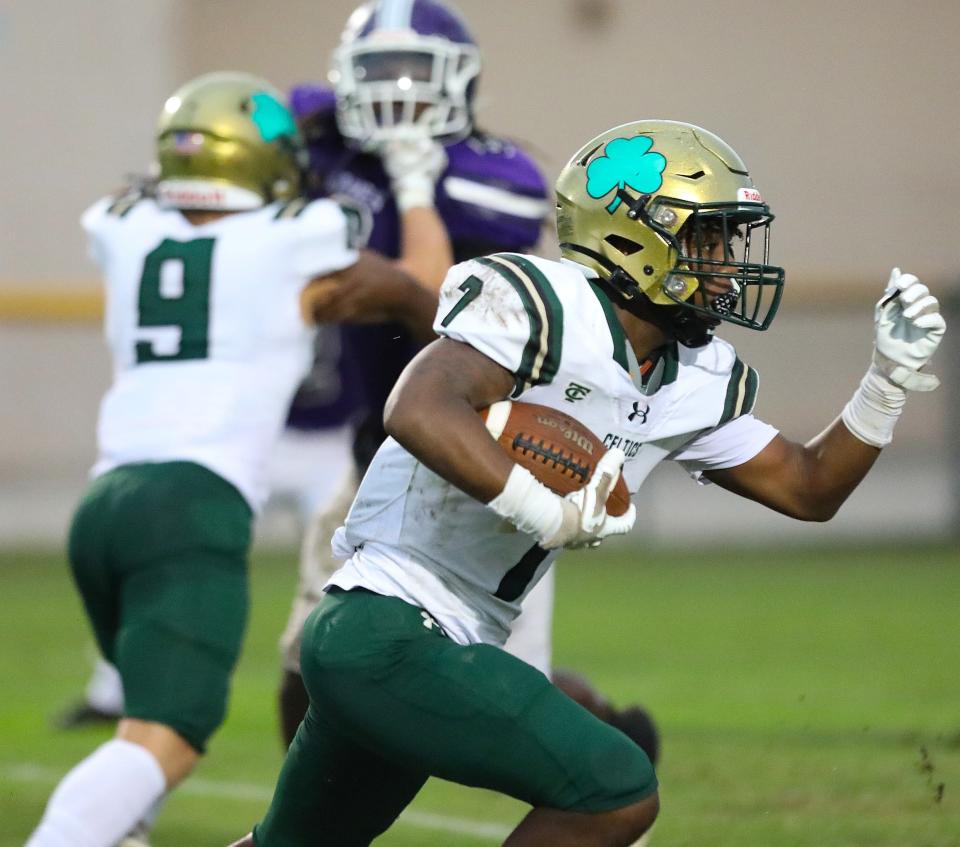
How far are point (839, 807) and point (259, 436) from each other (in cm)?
183

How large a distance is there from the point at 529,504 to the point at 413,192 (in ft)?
6.69

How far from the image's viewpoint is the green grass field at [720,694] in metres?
4.72

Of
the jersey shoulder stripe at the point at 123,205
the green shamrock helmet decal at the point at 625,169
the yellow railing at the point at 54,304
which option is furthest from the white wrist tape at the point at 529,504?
the yellow railing at the point at 54,304

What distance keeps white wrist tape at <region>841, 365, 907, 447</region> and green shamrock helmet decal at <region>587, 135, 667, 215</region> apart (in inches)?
23.4

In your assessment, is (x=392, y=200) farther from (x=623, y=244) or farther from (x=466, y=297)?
(x=466, y=297)

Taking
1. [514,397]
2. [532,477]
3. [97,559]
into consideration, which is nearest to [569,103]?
[97,559]

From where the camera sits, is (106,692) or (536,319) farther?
(106,692)

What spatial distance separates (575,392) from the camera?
3107 mm

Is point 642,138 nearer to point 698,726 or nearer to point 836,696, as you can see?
point 698,726

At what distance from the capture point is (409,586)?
10.1 feet

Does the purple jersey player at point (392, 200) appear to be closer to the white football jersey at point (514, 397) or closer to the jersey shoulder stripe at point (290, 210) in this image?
the jersey shoulder stripe at point (290, 210)

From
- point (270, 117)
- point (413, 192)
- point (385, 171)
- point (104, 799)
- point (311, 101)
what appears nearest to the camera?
point (104, 799)

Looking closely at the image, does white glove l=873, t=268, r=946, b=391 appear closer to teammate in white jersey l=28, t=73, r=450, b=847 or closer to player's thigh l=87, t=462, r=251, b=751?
teammate in white jersey l=28, t=73, r=450, b=847

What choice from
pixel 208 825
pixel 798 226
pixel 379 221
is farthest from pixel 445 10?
pixel 798 226
